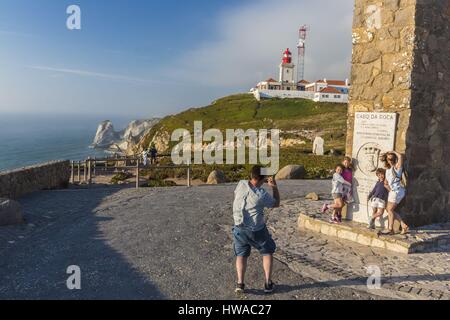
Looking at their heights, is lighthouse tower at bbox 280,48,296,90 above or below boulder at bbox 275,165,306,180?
above

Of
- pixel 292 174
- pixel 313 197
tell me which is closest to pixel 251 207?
pixel 313 197

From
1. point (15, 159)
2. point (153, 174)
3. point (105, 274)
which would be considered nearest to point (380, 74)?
point (105, 274)

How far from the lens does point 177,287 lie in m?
6.04

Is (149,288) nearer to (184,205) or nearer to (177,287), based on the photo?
(177,287)

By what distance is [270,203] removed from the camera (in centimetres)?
571

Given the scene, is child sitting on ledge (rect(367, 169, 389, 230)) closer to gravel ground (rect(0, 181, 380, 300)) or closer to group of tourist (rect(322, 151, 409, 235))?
group of tourist (rect(322, 151, 409, 235))

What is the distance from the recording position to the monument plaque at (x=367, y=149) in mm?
8844

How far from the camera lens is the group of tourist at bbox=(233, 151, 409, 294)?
5.70m

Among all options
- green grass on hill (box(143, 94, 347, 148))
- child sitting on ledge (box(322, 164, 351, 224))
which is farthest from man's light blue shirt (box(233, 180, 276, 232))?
green grass on hill (box(143, 94, 347, 148))

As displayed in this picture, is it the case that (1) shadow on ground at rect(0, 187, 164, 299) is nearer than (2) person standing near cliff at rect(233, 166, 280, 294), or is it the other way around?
(2) person standing near cliff at rect(233, 166, 280, 294)

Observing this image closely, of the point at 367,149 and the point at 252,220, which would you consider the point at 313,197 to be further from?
the point at 252,220

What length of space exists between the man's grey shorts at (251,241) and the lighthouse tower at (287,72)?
9887 centimetres

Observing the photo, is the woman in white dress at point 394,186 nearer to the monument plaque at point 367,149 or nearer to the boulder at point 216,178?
the monument plaque at point 367,149

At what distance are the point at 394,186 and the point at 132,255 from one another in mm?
5325
